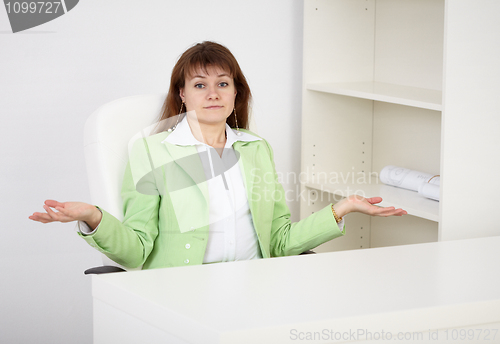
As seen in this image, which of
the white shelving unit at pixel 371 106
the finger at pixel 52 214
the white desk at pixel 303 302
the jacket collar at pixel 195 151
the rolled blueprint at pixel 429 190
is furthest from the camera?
the white shelving unit at pixel 371 106

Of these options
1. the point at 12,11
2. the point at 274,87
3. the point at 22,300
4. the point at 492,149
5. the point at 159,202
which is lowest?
the point at 22,300

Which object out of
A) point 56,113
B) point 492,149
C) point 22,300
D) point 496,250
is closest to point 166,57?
point 56,113

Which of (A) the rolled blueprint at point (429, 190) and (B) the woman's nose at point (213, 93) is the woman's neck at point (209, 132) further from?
(A) the rolled blueprint at point (429, 190)

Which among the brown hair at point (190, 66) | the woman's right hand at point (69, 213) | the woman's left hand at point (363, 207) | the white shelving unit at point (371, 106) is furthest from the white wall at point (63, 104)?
the woman's left hand at point (363, 207)

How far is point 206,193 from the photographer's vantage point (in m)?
1.43

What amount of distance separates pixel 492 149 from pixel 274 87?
3.00ft

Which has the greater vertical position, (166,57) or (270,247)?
(166,57)

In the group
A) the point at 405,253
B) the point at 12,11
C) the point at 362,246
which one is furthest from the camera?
the point at 362,246

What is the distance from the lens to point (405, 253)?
123 cm

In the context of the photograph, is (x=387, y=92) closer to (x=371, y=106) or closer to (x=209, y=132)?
(x=371, y=106)

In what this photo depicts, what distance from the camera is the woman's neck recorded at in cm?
153

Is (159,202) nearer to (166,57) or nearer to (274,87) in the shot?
(166,57)

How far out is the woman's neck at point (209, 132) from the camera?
1.53m

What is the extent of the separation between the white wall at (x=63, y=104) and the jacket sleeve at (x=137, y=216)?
1.81ft
